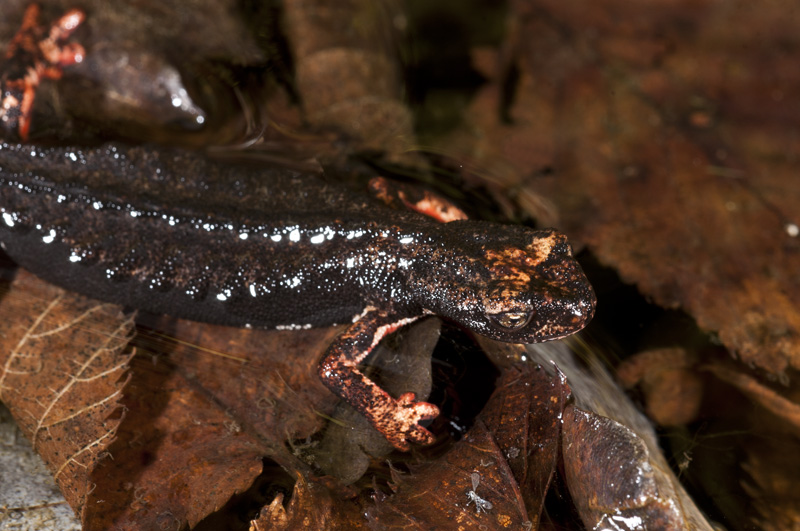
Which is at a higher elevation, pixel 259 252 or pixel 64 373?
pixel 259 252

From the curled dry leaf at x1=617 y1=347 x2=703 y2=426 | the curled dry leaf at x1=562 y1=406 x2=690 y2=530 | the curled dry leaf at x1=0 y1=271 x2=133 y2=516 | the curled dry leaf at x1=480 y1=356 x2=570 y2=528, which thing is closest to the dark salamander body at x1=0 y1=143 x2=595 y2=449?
the curled dry leaf at x1=0 y1=271 x2=133 y2=516

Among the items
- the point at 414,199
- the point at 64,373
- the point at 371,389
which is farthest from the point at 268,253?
the point at 64,373

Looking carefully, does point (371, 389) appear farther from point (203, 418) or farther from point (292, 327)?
point (203, 418)

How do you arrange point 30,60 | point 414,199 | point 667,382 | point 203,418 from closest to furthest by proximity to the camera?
point 203,418
point 667,382
point 414,199
point 30,60

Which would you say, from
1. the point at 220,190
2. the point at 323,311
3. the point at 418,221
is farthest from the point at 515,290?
the point at 220,190

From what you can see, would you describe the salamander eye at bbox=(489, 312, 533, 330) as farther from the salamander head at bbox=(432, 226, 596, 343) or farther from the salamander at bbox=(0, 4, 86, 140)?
the salamander at bbox=(0, 4, 86, 140)

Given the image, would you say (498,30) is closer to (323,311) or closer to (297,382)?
(323,311)

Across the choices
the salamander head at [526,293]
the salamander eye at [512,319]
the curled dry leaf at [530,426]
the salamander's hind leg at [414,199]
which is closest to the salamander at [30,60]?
the salamander's hind leg at [414,199]
